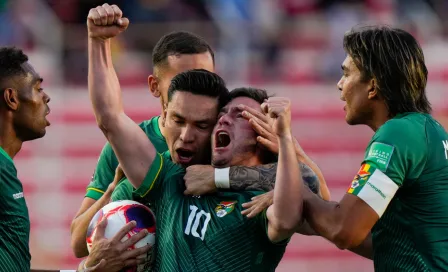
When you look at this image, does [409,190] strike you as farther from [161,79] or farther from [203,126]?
[161,79]

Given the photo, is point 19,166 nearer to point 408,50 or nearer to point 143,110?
point 143,110

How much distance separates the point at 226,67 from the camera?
492 inches

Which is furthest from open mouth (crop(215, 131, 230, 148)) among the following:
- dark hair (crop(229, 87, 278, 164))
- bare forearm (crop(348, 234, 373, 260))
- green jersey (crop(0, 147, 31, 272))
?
green jersey (crop(0, 147, 31, 272))

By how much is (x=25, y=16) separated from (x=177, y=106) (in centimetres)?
845

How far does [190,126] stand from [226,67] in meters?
7.57

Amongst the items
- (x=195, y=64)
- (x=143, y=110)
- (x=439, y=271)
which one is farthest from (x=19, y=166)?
(x=439, y=271)

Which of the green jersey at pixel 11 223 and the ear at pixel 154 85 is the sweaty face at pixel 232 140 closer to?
the green jersey at pixel 11 223

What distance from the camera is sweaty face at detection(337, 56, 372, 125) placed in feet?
15.6

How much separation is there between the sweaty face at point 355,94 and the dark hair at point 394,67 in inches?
1.5

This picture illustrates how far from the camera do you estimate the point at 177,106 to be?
505cm

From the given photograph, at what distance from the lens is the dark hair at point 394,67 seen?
468 cm

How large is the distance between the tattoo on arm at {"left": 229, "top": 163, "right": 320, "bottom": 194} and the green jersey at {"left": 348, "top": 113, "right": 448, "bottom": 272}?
1.41 ft

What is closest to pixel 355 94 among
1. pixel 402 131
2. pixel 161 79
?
pixel 402 131

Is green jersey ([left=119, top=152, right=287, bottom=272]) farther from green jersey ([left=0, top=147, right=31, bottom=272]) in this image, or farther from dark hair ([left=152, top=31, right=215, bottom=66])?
dark hair ([left=152, top=31, right=215, bottom=66])
